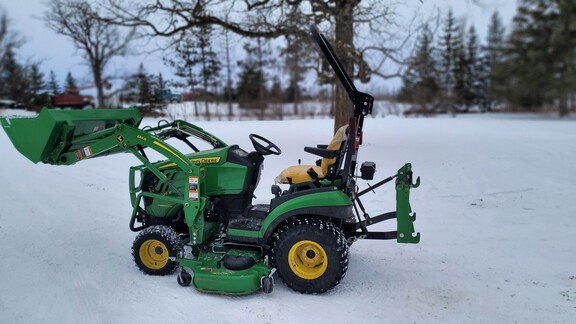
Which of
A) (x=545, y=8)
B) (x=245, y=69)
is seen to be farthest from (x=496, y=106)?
(x=245, y=69)

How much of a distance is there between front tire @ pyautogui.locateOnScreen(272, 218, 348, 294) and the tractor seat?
1.47 ft

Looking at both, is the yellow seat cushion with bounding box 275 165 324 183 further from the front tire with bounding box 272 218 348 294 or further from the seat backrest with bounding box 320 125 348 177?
the front tire with bounding box 272 218 348 294

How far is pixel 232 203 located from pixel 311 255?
39.8 inches

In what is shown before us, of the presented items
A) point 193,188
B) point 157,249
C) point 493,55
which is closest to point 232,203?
point 193,188

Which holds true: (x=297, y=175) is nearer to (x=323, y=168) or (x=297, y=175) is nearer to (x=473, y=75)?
(x=323, y=168)

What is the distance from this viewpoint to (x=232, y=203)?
441cm

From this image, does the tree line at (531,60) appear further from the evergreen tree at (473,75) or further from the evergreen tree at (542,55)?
the evergreen tree at (473,75)

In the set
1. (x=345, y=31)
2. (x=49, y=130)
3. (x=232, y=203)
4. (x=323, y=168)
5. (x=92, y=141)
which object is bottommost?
(x=232, y=203)

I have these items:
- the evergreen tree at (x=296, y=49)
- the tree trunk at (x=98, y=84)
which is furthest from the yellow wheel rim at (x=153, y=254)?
the tree trunk at (x=98, y=84)

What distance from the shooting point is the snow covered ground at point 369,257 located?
139 inches

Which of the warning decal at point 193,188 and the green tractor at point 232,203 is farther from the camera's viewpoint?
the warning decal at point 193,188

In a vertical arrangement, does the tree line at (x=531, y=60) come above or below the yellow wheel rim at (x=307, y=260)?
above

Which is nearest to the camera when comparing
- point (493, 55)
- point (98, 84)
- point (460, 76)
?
point (98, 84)

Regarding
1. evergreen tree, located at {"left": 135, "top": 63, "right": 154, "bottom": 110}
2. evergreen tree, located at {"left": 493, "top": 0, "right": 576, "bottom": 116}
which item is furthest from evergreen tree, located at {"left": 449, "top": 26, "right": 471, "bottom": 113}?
evergreen tree, located at {"left": 135, "top": 63, "right": 154, "bottom": 110}
